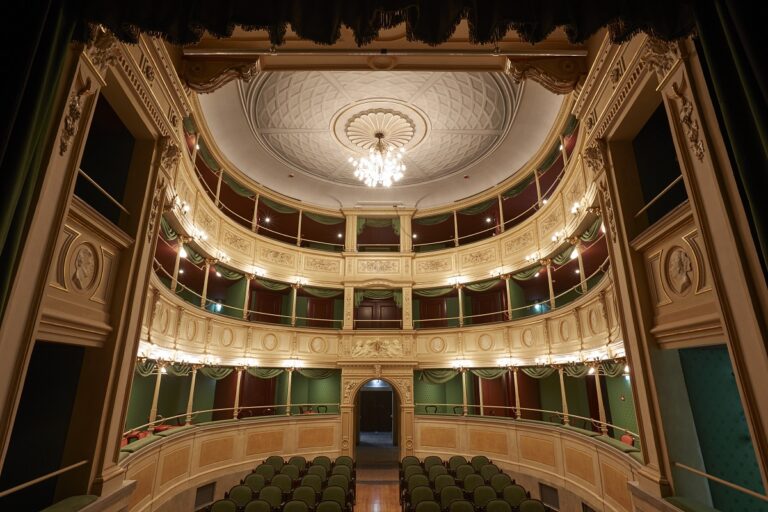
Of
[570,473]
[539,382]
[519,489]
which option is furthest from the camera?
[539,382]

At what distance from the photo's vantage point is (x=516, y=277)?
12.7 metres

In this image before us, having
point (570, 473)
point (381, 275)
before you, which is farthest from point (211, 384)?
point (570, 473)

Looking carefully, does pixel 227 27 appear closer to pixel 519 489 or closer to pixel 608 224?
pixel 608 224

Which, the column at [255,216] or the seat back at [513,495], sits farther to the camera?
the column at [255,216]

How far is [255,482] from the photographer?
8.38 meters

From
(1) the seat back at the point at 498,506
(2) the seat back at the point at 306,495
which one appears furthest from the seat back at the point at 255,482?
(1) the seat back at the point at 498,506

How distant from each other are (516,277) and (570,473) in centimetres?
564

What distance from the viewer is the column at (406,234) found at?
15.3 m

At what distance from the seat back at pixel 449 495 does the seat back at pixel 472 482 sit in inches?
29.2

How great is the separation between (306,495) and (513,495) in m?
3.89

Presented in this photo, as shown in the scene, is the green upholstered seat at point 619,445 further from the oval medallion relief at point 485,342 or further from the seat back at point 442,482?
the oval medallion relief at point 485,342

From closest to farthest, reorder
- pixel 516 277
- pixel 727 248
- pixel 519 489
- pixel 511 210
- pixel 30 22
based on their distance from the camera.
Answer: pixel 30 22 → pixel 727 248 → pixel 519 489 → pixel 516 277 → pixel 511 210

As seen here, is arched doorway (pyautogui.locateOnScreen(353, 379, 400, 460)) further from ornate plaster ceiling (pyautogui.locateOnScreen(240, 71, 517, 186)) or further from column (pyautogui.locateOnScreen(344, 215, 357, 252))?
ornate plaster ceiling (pyautogui.locateOnScreen(240, 71, 517, 186))

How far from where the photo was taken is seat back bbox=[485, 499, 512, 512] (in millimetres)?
6719
